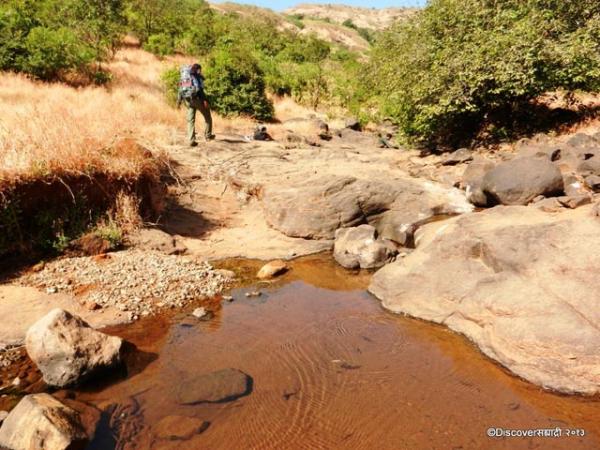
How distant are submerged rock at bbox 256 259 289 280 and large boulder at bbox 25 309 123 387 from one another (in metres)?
2.70

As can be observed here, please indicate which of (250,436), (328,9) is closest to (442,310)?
(250,436)

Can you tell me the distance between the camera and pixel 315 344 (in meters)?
4.78

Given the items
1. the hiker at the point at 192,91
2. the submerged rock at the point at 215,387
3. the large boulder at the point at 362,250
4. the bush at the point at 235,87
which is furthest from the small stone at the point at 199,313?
the bush at the point at 235,87

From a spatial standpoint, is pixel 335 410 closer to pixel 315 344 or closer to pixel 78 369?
pixel 315 344

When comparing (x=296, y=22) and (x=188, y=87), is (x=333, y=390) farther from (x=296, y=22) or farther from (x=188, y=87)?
(x=296, y=22)

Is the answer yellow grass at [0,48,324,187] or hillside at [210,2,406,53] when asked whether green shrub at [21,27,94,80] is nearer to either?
yellow grass at [0,48,324,187]

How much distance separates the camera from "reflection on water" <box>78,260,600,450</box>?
11.2ft

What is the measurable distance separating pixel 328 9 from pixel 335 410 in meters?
128

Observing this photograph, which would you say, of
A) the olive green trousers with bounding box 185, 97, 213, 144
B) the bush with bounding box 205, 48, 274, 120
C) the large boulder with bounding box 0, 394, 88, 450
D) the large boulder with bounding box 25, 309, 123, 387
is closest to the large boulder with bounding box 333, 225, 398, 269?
the large boulder with bounding box 25, 309, 123, 387

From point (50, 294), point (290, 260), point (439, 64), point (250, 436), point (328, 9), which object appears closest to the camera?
point (250, 436)

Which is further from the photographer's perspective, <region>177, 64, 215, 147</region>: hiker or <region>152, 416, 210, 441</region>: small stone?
<region>177, 64, 215, 147</region>: hiker

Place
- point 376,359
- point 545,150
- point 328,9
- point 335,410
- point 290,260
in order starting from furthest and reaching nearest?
point 328,9 < point 545,150 < point 290,260 < point 376,359 < point 335,410

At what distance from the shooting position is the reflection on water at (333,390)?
342cm

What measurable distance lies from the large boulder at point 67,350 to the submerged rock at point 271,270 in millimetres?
2695
